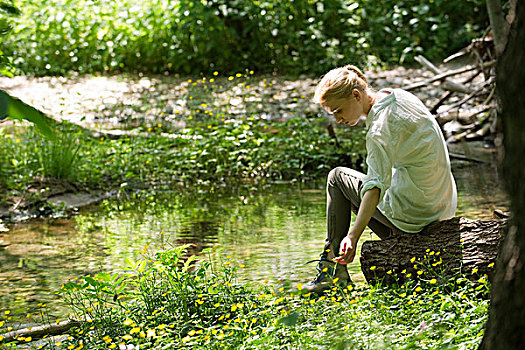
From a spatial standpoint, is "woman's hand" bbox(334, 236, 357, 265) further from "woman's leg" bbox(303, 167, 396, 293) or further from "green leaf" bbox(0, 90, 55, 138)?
"green leaf" bbox(0, 90, 55, 138)

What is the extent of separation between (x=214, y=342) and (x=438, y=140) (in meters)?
1.63

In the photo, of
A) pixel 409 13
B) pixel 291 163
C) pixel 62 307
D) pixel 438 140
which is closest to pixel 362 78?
pixel 438 140

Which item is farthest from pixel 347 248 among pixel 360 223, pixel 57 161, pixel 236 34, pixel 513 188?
pixel 236 34

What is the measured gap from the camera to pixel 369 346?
2479 millimetres

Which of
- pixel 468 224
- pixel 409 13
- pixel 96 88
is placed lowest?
pixel 468 224

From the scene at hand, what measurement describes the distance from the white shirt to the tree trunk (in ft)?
4.89

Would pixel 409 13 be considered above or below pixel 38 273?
above

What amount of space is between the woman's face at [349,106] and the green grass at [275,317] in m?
0.87

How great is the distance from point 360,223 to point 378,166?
305mm

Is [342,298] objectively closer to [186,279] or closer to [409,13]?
[186,279]

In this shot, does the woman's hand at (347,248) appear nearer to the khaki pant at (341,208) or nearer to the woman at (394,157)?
the woman at (394,157)

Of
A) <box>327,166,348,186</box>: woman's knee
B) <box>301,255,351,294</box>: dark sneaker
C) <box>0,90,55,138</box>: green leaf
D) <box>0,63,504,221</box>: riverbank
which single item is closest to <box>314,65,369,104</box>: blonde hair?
<box>327,166,348,186</box>: woman's knee

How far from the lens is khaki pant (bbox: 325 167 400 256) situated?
3.90 meters

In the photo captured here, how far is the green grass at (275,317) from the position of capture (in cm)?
259
